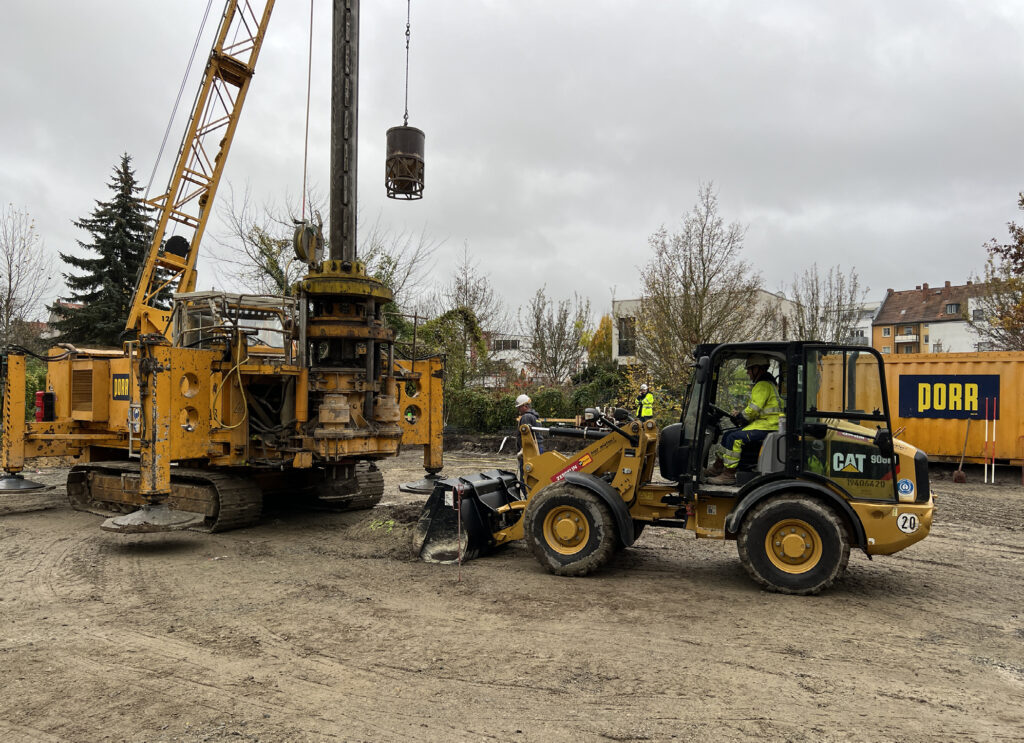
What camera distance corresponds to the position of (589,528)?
21.4 ft

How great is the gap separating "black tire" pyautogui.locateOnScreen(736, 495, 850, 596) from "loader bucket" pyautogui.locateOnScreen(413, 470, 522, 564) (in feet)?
8.38

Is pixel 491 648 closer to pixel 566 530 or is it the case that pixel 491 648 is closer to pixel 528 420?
pixel 566 530

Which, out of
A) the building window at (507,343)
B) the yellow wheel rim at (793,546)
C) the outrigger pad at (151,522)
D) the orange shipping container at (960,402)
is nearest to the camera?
the yellow wheel rim at (793,546)

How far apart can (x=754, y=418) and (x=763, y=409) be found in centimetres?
11

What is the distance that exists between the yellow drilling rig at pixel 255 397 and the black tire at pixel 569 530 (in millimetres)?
2561

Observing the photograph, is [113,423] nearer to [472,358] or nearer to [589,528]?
[589,528]

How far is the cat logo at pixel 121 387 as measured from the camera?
9.59 meters

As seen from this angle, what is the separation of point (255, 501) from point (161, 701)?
191 inches

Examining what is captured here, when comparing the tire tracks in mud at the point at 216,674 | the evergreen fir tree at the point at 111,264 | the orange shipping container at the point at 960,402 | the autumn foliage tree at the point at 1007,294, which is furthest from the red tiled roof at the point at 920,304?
the tire tracks in mud at the point at 216,674

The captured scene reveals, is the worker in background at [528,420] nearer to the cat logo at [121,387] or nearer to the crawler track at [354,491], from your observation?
the crawler track at [354,491]

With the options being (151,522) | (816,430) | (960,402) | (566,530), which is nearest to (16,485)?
(151,522)

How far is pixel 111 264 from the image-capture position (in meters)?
28.8

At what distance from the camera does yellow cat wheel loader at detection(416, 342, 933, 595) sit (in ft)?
19.4

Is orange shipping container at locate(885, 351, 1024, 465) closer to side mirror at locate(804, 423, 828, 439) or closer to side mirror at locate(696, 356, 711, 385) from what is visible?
side mirror at locate(804, 423, 828, 439)
